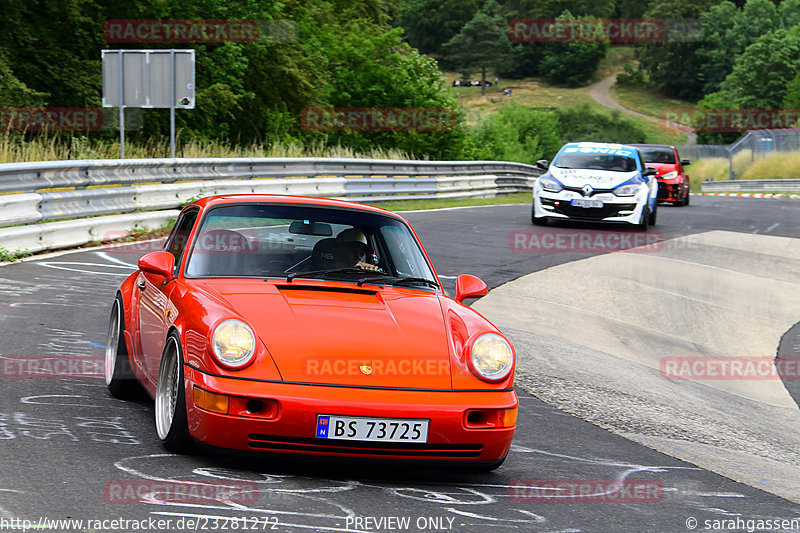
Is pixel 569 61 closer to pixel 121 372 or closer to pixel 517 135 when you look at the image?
pixel 517 135

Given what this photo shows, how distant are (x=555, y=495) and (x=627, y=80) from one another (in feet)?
523

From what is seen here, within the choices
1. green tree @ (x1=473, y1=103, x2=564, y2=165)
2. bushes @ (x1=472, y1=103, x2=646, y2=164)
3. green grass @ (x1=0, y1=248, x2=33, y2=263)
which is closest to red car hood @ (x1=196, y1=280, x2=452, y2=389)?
green grass @ (x1=0, y1=248, x2=33, y2=263)

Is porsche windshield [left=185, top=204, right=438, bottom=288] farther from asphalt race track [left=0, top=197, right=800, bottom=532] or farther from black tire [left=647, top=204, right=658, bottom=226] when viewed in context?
black tire [left=647, top=204, right=658, bottom=226]

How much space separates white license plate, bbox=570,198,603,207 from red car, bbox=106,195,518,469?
45.0 feet

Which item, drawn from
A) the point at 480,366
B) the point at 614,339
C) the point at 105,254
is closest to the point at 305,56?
the point at 105,254

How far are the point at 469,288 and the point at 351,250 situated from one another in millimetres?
709

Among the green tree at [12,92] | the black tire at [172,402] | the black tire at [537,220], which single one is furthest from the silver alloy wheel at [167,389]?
the green tree at [12,92]

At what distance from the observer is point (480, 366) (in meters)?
5.00

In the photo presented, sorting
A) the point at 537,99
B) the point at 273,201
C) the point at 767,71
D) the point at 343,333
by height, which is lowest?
the point at 343,333

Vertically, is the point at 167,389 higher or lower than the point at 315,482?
higher

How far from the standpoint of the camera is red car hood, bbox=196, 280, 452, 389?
4773mm

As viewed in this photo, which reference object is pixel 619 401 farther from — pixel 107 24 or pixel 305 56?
pixel 305 56

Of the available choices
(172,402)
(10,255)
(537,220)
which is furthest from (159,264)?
(537,220)

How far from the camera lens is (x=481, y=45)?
162 m
